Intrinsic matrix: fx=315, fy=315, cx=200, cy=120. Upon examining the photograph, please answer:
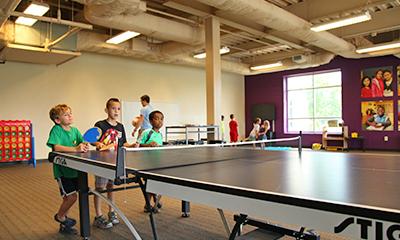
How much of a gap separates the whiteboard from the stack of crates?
3.00 m

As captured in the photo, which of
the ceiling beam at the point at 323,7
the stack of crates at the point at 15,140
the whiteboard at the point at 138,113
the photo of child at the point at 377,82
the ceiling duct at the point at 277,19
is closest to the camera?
the ceiling duct at the point at 277,19

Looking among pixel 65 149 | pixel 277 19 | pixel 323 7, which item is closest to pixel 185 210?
pixel 65 149

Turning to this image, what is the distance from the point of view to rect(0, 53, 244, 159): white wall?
8758 mm

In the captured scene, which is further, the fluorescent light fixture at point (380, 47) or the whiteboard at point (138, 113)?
the whiteboard at point (138, 113)

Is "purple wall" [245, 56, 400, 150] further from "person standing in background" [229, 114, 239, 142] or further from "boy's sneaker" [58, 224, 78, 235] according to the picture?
"boy's sneaker" [58, 224, 78, 235]

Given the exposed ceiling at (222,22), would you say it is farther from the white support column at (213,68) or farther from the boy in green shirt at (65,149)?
the boy in green shirt at (65,149)

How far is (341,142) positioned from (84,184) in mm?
11251

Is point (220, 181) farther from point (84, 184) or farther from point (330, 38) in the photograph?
point (330, 38)

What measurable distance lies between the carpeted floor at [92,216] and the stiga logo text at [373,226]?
215cm

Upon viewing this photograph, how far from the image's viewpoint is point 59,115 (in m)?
3.11

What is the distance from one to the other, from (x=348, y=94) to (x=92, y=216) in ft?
36.6

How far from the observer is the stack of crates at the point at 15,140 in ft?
26.0

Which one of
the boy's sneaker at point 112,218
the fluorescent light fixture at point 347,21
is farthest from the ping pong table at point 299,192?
the fluorescent light fixture at point 347,21

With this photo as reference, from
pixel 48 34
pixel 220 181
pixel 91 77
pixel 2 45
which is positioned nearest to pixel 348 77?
pixel 91 77
